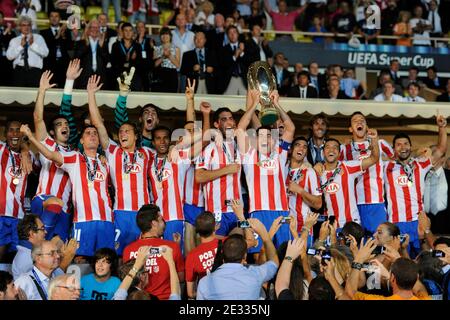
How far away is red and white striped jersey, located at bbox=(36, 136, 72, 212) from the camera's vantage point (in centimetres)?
1180

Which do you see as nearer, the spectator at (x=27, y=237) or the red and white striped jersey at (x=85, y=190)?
the spectator at (x=27, y=237)

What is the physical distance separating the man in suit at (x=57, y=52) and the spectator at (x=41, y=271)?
5.64m

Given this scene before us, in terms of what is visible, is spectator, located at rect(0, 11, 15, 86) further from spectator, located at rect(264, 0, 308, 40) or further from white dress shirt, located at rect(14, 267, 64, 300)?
spectator, located at rect(264, 0, 308, 40)

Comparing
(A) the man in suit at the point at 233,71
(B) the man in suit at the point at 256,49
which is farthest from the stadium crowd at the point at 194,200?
(B) the man in suit at the point at 256,49

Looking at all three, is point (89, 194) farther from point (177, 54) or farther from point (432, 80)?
point (432, 80)

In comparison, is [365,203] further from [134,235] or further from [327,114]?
[134,235]

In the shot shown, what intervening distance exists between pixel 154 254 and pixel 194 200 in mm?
2788

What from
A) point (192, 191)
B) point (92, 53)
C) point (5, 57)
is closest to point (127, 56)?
point (92, 53)

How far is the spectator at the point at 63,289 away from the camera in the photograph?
8469 mm

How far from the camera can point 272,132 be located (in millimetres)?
12289

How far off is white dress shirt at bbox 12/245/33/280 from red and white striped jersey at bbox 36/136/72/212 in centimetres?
118

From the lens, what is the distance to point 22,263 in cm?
1059

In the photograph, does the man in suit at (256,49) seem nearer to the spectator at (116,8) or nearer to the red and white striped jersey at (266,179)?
the spectator at (116,8)

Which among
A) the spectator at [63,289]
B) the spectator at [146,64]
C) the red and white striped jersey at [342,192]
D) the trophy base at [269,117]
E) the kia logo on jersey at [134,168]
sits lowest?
the spectator at [63,289]
